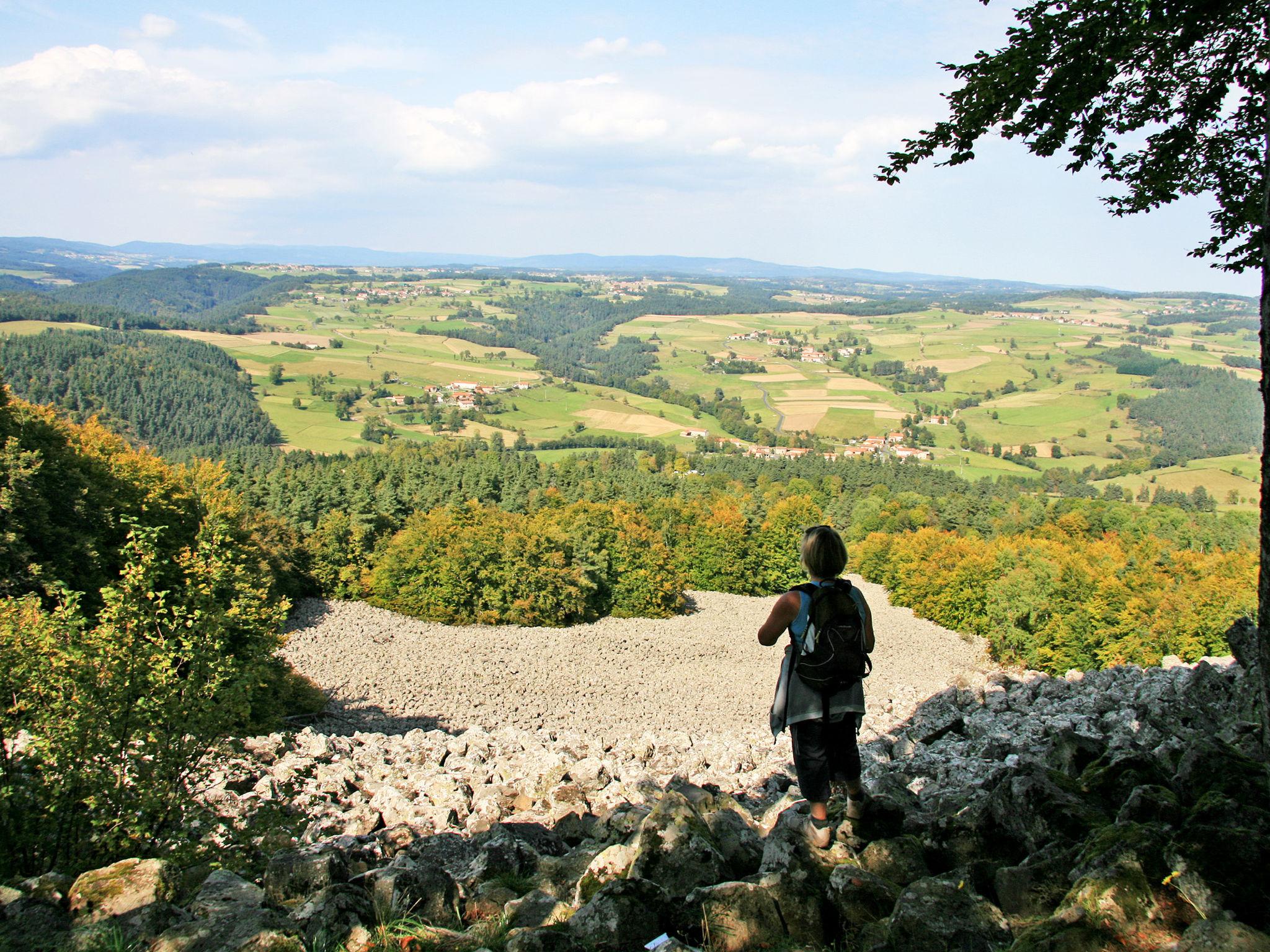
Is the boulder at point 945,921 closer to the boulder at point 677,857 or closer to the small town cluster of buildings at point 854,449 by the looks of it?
the boulder at point 677,857

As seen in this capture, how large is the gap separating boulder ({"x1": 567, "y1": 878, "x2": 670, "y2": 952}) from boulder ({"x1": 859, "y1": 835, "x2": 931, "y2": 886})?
161cm

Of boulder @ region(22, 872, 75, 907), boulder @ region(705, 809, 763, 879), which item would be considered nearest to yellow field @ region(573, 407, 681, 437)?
boulder @ region(705, 809, 763, 879)

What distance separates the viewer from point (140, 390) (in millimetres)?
110750

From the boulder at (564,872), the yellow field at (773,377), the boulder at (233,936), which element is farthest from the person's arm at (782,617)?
the yellow field at (773,377)

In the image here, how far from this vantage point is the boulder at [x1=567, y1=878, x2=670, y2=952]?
15.6 feet

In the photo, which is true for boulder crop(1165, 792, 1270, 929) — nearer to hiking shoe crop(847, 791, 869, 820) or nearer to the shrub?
hiking shoe crop(847, 791, 869, 820)

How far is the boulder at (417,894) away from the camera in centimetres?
579

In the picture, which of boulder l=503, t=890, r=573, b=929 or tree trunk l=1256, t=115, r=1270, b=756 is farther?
boulder l=503, t=890, r=573, b=929

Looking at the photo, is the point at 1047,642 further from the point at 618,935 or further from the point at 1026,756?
the point at 618,935

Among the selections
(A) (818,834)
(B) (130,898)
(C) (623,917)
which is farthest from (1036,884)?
(B) (130,898)

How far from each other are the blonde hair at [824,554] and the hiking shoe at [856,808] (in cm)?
206

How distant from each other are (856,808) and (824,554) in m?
2.30

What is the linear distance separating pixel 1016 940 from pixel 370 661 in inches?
1127

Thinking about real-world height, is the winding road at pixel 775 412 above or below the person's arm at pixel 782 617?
below
